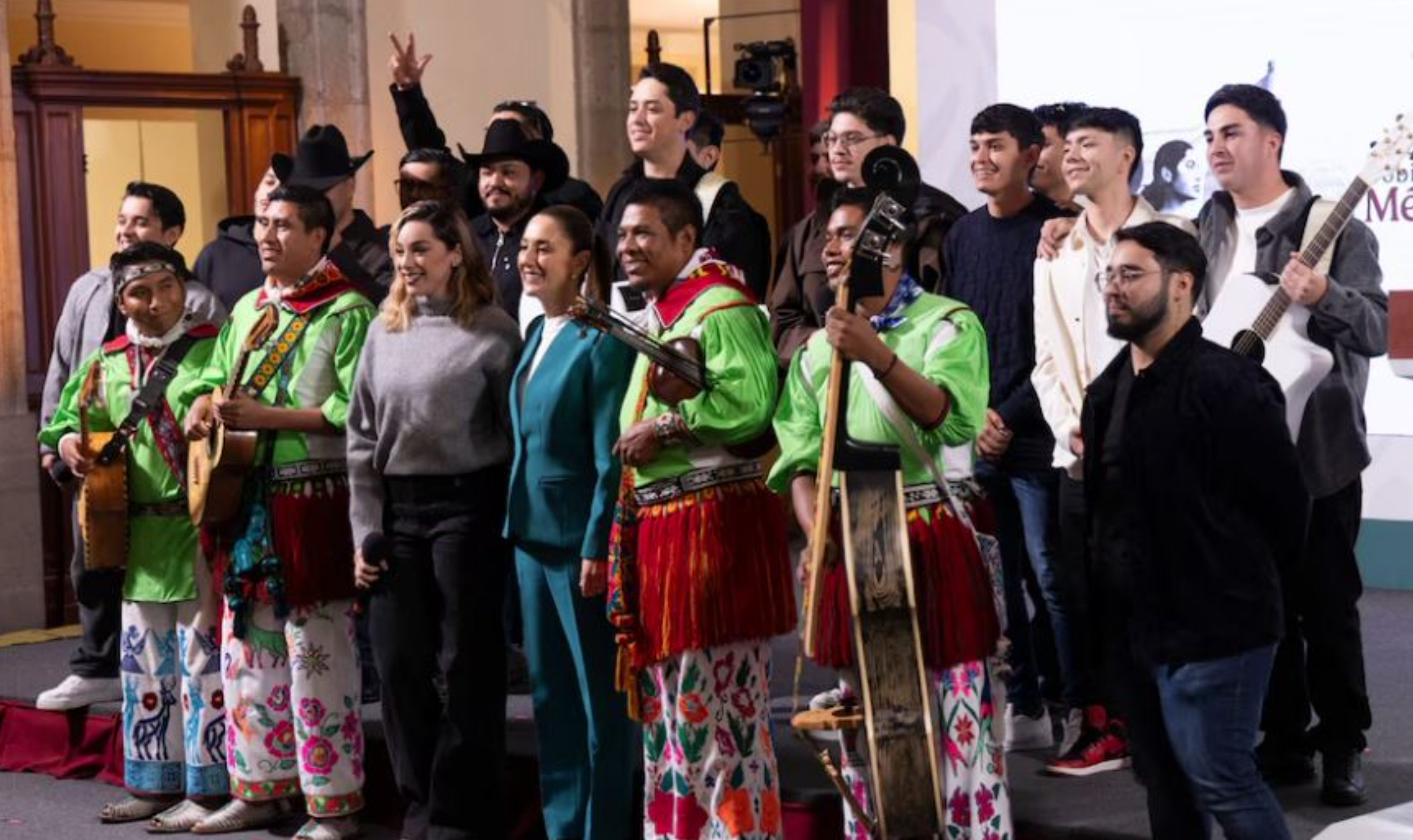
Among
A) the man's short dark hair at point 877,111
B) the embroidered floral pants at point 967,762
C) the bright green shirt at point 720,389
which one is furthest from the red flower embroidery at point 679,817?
the man's short dark hair at point 877,111

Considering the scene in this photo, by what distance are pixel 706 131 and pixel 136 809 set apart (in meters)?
2.31

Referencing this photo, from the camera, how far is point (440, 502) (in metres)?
5.11

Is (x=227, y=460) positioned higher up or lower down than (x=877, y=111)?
lower down

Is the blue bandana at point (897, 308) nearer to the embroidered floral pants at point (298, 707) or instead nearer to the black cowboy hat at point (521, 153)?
the black cowboy hat at point (521, 153)

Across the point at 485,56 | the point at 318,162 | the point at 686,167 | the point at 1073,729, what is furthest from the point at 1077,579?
the point at 485,56

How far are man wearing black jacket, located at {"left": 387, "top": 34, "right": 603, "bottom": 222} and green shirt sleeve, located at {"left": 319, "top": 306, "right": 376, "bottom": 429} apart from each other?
1.52 ft

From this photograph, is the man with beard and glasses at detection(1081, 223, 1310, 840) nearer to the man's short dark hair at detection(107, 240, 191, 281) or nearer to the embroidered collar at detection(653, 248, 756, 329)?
the embroidered collar at detection(653, 248, 756, 329)

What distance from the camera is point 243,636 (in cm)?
556

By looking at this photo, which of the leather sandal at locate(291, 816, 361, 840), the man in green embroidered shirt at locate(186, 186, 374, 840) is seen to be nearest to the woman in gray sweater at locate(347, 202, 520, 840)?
the man in green embroidered shirt at locate(186, 186, 374, 840)

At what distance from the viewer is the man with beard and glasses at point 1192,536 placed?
151 inches

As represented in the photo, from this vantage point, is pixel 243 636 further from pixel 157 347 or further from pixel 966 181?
pixel 966 181

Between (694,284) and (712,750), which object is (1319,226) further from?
(712,750)

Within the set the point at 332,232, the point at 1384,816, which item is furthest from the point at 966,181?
the point at 1384,816

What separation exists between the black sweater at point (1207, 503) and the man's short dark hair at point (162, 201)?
3466mm
